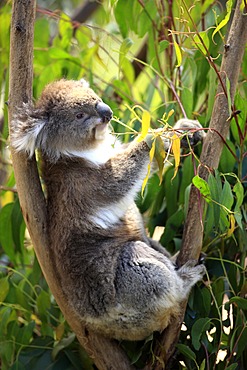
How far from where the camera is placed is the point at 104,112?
3131 millimetres

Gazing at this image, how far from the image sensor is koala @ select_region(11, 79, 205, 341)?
9.99 feet

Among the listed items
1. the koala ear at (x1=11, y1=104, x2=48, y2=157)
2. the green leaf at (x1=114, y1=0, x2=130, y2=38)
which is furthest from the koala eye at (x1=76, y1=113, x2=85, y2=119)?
the green leaf at (x1=114, y1=0, x2=130, y2=38)

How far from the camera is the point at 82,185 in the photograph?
318cm

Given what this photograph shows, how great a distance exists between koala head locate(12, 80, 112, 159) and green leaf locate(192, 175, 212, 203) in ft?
2.17

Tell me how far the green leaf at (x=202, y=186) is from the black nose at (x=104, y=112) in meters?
0.65

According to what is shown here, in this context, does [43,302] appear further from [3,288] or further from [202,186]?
[202,186]

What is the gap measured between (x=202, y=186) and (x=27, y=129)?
84 cm

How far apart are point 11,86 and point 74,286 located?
2.89 ft

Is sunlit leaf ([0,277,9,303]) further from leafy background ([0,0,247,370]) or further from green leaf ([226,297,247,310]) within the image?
green leaf ([226,297,247,310])

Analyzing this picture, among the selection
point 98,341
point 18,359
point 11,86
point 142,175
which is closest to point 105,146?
point 142,175

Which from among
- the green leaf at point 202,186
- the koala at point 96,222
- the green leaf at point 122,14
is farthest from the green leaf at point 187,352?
the green leaf at point 122,14

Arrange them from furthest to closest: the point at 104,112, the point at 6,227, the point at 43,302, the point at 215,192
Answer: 1. the point at 6,227
2. the point at 43,302
3. the point at 104,112
4. the point at 215,192

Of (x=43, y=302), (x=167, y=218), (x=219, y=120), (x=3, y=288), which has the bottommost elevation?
(x=43, y=302)

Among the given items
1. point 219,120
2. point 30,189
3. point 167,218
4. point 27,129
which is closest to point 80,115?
point 27,129
